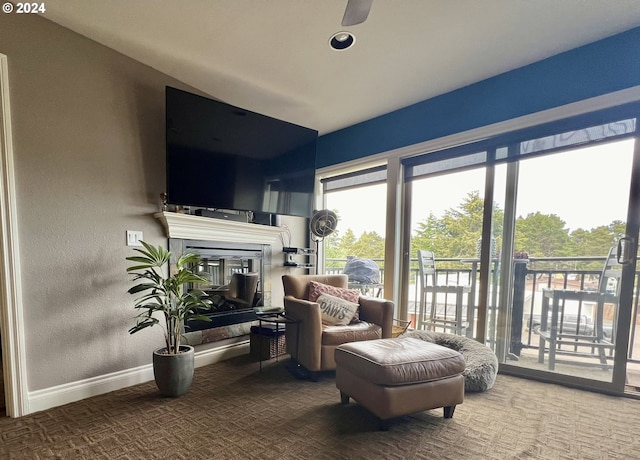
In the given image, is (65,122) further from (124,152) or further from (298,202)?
(298,202)

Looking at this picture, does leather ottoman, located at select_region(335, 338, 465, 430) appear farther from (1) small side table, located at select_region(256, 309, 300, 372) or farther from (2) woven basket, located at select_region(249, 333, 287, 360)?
(2) woven basket, located at select_region(249, 333, 287, 360)

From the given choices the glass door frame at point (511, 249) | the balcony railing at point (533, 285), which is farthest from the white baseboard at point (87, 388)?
the balcony railing at point (533, 285)

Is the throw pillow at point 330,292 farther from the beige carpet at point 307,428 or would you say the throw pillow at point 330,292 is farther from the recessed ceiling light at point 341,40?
the recessed ceiling light at point 341,40

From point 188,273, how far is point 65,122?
4.36 feet

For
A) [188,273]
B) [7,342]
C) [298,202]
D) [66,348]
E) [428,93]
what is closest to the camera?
[7,342]

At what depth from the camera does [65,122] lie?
1988mm

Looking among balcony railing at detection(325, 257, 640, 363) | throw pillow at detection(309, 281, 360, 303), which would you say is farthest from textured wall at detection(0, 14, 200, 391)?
balcony railing at detection(325, 257, 640, 363)

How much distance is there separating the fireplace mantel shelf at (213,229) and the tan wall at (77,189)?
0.16m

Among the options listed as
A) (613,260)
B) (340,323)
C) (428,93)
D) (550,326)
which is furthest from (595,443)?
(428,93)

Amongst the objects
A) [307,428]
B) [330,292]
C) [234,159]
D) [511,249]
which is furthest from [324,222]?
[307,428]

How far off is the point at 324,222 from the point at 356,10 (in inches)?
96.3

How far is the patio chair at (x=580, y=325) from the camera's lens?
7.27 feet

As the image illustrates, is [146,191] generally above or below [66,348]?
above

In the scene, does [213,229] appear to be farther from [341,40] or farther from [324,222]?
[341,40]
